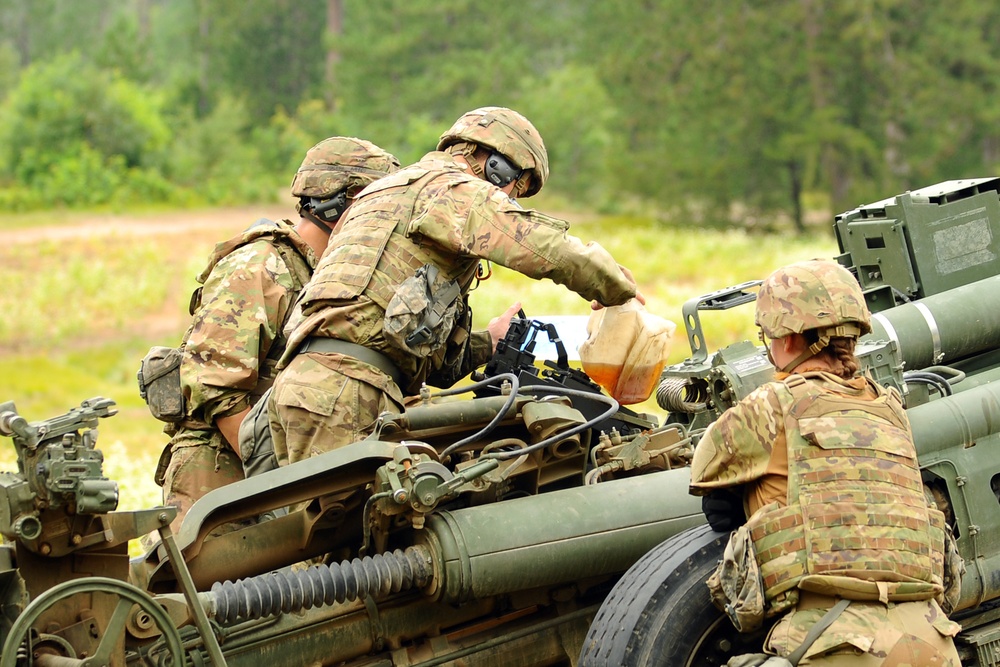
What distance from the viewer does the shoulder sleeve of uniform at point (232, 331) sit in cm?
588


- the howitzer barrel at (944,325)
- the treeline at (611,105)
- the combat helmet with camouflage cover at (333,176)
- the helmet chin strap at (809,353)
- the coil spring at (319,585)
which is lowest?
the coil spring at (319,585)

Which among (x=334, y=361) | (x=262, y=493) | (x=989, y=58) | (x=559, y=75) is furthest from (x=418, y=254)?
(x=559, y=75)

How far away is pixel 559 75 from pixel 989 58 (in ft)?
29.3

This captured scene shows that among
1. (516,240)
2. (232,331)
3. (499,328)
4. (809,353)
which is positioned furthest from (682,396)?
(232,331)

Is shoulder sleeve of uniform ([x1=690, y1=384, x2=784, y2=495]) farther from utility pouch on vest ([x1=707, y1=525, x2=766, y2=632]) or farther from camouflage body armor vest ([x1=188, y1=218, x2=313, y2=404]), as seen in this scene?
camouflage body armor vest ([x1=188, y1=218, x2=313, y2=404])

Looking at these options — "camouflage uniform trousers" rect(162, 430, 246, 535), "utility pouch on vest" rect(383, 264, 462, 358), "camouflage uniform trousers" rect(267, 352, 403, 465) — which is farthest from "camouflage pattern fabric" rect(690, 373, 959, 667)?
"camouflage uniform trousers" rect(162, 430, 246, 535)

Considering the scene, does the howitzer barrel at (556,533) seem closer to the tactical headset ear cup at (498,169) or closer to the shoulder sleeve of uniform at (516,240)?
the shoulder sleeve of uniform at (516,240)

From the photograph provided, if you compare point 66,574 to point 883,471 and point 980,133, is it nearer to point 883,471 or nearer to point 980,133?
point 883,471

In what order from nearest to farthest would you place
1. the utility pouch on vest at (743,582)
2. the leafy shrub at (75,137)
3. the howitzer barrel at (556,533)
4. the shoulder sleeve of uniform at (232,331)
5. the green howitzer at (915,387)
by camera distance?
the utility pouch on vest at (743,582)
the green howitzer at (915,387)
the howitzer barrel at (556,533)
the shoulder sleeve of uniform at (232,331)
the leafy shrub at (75,137)

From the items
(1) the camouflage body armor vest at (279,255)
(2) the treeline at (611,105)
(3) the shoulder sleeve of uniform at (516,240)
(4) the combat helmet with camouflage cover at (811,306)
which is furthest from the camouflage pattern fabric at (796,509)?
(2) the treeline at (611,105)

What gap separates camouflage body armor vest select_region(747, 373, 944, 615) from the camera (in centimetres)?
382

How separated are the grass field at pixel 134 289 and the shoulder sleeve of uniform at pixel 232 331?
24.0 ft

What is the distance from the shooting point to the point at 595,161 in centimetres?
3039

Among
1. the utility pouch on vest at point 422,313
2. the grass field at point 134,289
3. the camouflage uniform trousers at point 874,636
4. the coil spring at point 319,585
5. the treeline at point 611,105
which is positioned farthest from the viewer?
the treeline at point 611,105
